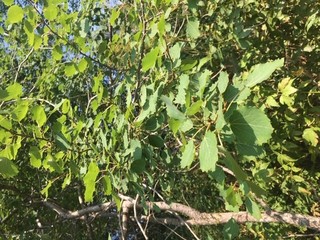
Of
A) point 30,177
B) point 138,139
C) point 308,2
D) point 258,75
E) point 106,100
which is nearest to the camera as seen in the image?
point 258,75

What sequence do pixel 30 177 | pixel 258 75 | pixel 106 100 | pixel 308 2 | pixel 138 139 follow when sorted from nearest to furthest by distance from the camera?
pixel 258 75
pixel 138 139
pixel 106 100
pixel 308 2
pixel 30 177

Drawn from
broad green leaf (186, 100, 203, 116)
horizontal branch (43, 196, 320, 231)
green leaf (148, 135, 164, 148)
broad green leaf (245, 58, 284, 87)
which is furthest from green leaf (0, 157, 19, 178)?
horizontal branch (43, 196, 320, 231)

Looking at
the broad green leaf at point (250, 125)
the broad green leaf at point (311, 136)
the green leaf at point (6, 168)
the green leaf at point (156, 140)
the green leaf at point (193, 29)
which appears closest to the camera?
the broad green leaf at point (250, 125)

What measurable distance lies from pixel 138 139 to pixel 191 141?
0.30 m

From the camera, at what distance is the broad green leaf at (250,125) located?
0.69 meters

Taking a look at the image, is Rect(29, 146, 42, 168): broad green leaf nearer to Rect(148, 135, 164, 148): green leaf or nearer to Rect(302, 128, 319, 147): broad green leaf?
Rect(148, 135, 164, 148): green leaf

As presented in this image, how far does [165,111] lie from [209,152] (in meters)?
0.41

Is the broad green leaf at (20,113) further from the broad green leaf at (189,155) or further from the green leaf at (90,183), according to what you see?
the broad green leaf at (189,155)

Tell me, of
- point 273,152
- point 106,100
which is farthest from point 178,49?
point 273,152

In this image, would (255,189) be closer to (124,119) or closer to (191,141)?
(191,141)

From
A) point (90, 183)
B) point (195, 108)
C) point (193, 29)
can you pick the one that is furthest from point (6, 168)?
point (193, 29)

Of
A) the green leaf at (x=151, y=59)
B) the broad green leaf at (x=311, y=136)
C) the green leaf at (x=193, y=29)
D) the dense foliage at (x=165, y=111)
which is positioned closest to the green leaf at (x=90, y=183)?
the dense foliage at (x=165, y=111)

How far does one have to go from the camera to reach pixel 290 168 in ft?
6.98

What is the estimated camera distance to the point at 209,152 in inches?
28.1
